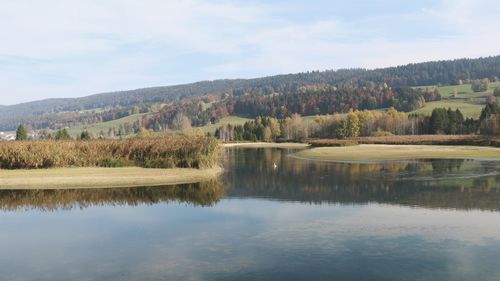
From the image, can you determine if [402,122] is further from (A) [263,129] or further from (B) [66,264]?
(B) [66,264]

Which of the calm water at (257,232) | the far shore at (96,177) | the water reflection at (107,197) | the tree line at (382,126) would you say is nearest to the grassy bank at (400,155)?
the far shore at (96,177)

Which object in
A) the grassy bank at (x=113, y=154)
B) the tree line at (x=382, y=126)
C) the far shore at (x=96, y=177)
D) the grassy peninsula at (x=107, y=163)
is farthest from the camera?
the tree line at (x=382, y=126)

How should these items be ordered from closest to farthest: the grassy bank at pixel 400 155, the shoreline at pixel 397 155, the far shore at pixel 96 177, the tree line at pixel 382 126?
the far shore at pixel 96 177 < the shoreline at pixel 397 155 < the grassy bank at pixel 400 155 < the tree line at pixel 382 126

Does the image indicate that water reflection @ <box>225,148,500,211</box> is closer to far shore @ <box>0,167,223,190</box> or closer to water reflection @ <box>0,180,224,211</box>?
water reflection @ <box>0,180,224,211</box>

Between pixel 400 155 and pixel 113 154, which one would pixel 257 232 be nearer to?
pixel 113 154

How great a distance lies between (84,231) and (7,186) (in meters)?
21.1

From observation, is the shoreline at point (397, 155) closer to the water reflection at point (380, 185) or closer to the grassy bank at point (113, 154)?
the water reflection at point (380, 185)

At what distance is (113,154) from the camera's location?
5550 centimetres

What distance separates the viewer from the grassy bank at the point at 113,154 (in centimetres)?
5081

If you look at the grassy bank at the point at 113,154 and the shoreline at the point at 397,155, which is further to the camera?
the shoreline at the point at 397,155

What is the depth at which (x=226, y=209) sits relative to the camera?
30859 millimetres

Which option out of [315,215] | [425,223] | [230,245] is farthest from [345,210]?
[230,245]

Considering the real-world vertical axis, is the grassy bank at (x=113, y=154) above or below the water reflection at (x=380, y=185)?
above

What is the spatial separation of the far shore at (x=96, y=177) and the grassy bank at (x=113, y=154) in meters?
2.10
